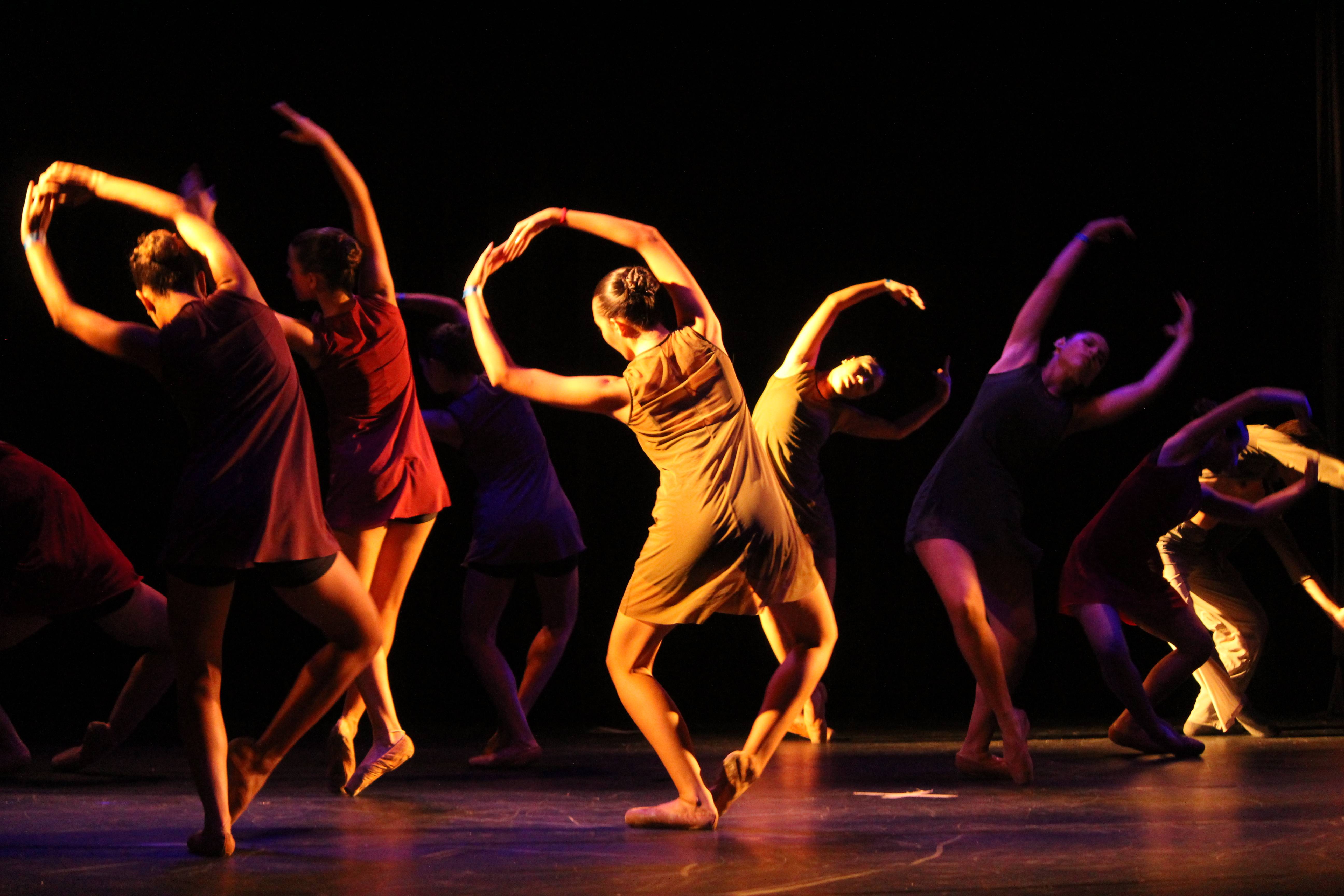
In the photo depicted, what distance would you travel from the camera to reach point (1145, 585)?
16.5 ft

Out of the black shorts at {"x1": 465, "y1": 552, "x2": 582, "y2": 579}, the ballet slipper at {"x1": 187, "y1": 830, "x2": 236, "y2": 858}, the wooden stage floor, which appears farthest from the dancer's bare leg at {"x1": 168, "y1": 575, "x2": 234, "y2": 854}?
the black shorts at {"x1": 465, "y1": 552, "x2": 582, "y2": 579}

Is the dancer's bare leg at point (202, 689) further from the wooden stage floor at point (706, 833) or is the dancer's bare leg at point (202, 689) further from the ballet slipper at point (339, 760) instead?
the ballet slipper at point (339, 760)

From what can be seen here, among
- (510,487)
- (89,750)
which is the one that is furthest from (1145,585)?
(89,750)

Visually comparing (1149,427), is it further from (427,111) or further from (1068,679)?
(427,111)

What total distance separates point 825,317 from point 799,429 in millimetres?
515

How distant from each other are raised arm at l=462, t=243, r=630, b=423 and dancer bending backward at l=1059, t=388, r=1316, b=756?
2.56m

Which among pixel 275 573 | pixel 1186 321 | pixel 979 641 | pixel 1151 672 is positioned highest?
pixel 1186 321

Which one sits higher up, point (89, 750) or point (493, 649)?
point (493, 649)

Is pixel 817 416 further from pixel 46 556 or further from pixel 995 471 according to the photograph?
pixel 46 556

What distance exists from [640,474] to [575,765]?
216cm

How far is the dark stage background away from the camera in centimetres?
591

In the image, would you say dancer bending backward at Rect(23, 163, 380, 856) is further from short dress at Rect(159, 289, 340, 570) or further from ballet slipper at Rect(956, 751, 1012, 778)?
ballet slipper at Rect(956, 751, 1012, 778)

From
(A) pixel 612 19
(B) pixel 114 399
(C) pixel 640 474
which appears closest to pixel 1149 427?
(C) pixel 640 474

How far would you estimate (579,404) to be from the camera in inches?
123
